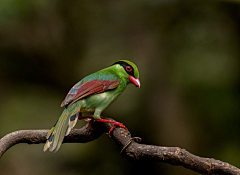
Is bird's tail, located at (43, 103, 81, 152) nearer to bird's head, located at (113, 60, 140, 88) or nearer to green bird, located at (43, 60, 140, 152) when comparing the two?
green bird, located at (43, 60, 140, 152)

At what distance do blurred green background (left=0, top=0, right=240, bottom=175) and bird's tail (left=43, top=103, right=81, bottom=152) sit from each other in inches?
84.3

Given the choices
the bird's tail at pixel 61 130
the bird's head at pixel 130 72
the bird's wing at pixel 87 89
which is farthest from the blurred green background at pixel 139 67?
the bird's tail at pixel 61 130

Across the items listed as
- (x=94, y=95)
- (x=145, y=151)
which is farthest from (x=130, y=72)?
(x=145, y=151)

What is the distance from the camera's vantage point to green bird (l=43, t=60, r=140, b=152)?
1.82 m

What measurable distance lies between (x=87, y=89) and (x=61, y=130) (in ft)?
1.15

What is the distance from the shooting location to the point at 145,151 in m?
1.64

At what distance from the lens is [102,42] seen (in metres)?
4.30

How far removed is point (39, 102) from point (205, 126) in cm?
243

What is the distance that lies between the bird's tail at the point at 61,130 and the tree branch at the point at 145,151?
0.91 ft

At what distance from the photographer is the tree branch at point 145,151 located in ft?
5.11

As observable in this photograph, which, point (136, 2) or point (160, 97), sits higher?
point (136, 2)

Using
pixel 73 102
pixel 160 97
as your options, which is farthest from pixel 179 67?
pixel 73 102

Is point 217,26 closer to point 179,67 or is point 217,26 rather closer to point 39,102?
point 179,67

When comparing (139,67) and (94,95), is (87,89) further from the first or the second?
(139,67)
